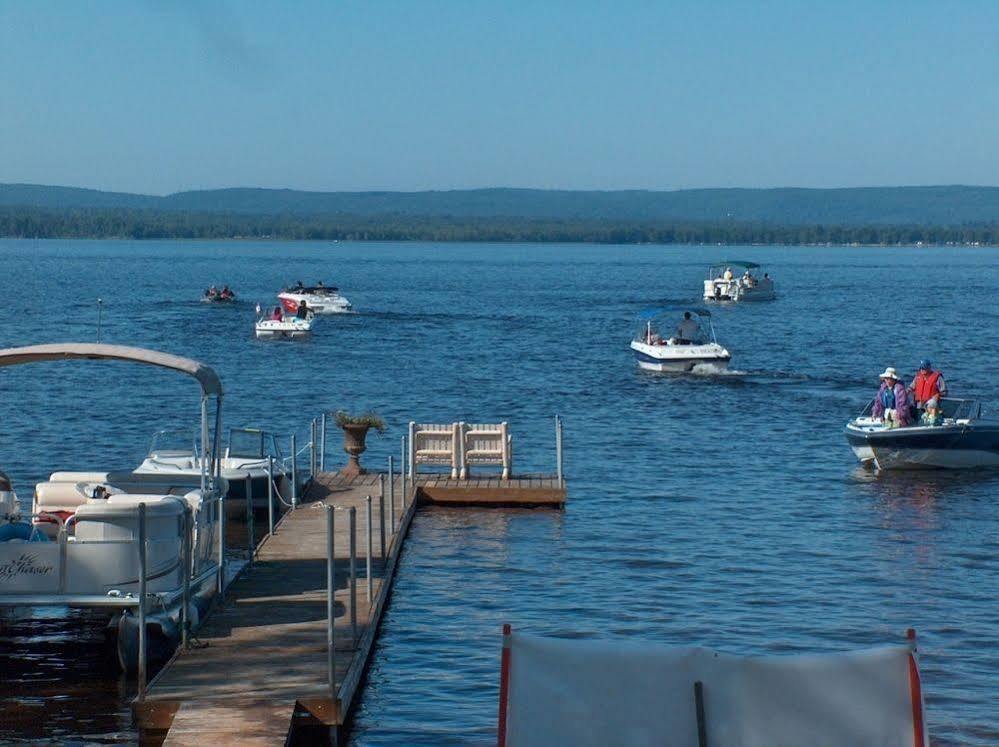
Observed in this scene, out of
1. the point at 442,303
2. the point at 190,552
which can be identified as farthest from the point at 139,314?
the point at 190,552

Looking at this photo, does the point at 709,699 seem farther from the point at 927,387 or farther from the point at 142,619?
the point at 927,387

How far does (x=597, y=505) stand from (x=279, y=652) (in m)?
12.9

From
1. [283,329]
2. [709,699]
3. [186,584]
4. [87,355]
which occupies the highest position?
[87,355]

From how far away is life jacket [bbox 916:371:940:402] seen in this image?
29.9 m

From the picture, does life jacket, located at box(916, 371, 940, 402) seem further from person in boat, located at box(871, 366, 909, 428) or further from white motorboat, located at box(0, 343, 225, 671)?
white motorboat, located at box(0, 343, 225, 671)

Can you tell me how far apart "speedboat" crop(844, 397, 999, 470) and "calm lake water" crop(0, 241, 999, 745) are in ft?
1.32

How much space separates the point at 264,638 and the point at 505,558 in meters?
7.20

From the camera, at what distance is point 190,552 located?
15.2 meters

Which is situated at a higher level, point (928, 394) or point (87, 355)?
point (87, 355)

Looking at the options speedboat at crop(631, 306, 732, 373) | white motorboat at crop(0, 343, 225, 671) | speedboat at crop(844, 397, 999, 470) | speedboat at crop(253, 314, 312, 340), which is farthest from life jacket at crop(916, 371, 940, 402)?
speedboat at crop(253, 314, 312, 340)

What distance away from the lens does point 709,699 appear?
8.53 metres

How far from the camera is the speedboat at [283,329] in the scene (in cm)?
6569

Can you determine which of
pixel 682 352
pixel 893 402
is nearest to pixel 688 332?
pixel 682 352

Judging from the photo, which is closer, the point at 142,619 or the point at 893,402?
the point at 142,619
